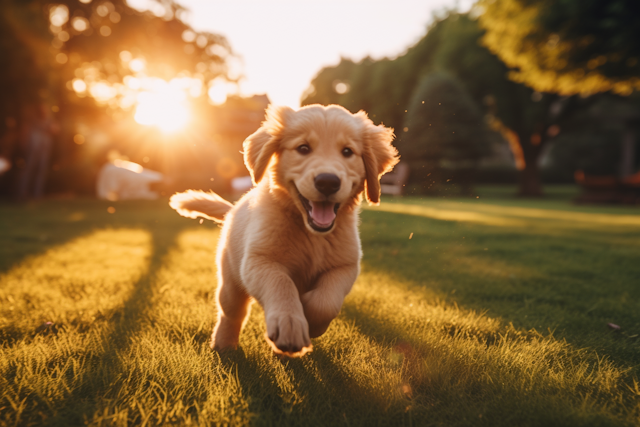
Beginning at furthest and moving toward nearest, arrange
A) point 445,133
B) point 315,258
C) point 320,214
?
point 445,133
point 315,258
point 320,214

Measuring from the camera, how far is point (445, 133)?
28.1 m

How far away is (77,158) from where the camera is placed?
17547mm

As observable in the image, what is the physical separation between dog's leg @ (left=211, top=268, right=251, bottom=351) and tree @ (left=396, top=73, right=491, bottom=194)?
75.1 feet

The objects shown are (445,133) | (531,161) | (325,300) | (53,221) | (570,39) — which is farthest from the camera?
(445,133)

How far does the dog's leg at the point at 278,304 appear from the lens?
1.93m

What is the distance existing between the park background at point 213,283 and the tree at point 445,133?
37.5 feet

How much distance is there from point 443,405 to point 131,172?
16295 millimetres

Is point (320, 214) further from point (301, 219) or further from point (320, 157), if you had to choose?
point (320, 157)

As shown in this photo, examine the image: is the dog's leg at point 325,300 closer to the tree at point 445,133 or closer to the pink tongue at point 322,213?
the pink tongue at point 322,213

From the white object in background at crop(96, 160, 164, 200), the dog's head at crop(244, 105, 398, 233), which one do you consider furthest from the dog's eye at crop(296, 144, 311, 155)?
the white object in background at crop(96, 160, 164, 200)

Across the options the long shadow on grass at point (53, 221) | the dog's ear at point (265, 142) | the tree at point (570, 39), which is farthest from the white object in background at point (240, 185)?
the dog's ear at point (265, 142)

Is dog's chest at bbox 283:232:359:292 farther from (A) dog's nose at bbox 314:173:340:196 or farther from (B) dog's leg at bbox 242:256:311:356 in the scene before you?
(A) dog's nose at bbox 314:173:340:196

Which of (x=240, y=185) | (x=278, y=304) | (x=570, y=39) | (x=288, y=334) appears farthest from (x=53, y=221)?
(x=570, y=39)

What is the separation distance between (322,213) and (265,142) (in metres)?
0.61
